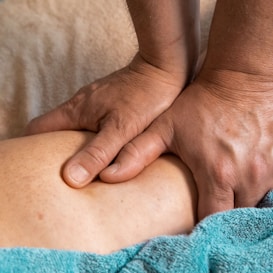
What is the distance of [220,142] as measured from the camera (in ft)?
2.94

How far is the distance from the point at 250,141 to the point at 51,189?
333 millimetres

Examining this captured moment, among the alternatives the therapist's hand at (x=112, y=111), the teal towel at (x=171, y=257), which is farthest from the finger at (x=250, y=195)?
the therapist's hand at (x=112, y=111)

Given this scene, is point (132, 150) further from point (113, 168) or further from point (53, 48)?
point (53, 48)

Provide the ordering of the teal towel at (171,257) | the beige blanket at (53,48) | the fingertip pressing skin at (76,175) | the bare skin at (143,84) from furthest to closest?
1. the beige blanket at (53,48)
2. the bare skin at (143,84)
3. the fingertip pressing skin at (76,175)
4. the teal towel at (171,257)

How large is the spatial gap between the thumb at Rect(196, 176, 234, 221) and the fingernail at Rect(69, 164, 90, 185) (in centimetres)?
19

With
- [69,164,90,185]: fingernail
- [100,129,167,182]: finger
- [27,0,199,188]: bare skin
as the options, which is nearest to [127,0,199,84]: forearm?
[27,0,199,188]: bare skin

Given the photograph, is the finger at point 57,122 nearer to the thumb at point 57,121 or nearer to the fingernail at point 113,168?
the thumb at point 57,121

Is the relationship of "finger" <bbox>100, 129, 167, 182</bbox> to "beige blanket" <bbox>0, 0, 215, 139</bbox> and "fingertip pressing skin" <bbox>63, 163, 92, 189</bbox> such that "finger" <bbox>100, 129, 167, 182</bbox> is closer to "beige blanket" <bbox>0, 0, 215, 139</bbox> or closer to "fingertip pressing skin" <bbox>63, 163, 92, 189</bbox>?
"fingertip pressing skin" <bbox>63, 163, 92, 189</bbox>

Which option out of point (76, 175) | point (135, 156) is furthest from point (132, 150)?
point (76, 175)

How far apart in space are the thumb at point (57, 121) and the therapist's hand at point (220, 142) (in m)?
0.16

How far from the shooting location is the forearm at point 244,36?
2.87 ft

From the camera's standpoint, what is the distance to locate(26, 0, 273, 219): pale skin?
2.91 feet

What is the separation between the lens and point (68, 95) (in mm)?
1297

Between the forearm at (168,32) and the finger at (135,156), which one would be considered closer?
the finger at (135,156)
